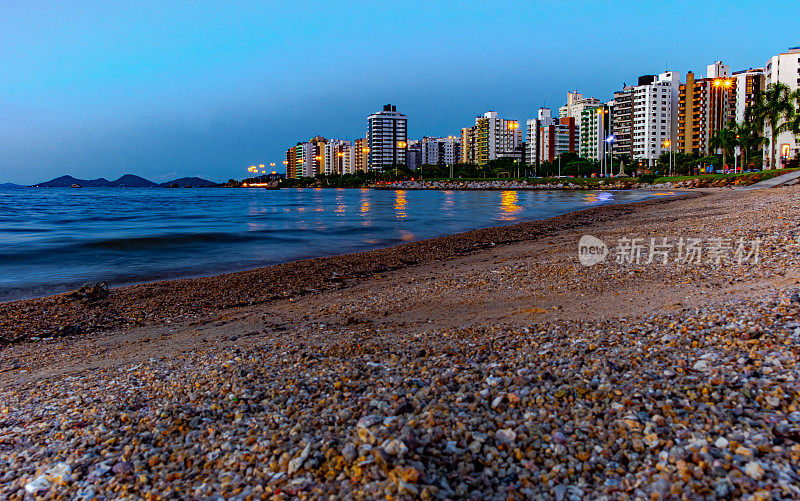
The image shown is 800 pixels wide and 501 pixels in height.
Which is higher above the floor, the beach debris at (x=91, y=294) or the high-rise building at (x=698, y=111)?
the high-rise building at (x=698, y=111)

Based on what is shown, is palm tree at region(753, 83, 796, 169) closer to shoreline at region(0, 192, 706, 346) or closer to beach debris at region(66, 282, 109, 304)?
shoreline at region(0, 192, 706, 346)

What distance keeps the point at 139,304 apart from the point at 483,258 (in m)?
8.05

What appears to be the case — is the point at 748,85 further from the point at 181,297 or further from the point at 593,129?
the point at 181,297

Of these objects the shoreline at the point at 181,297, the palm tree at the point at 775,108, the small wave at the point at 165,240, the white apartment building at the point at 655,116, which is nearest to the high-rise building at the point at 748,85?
the white apartment building at the point at 655,116

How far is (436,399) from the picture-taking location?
12.8 feet

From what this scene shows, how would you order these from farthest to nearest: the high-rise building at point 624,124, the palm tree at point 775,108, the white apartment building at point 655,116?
the high-rise building at point 624,124
the white apartment building at point 655,116
the palm tree at point 775,108

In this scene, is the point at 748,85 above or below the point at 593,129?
above

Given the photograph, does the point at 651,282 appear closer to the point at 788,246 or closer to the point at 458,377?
the point at 788,246

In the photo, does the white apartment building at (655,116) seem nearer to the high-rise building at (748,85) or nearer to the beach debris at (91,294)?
the high-rise building at (748,85)

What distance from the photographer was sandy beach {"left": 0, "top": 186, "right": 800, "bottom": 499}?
9.60 ft

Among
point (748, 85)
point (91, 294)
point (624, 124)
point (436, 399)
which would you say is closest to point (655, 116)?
point (624, 124)

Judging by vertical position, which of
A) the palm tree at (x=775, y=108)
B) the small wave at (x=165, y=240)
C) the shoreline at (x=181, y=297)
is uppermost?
the palm tree at (x=775, y=108)

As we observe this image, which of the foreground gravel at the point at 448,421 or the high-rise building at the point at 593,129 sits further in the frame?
the high-rise building at the point at 593,129

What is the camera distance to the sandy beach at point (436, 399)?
2.93 m
